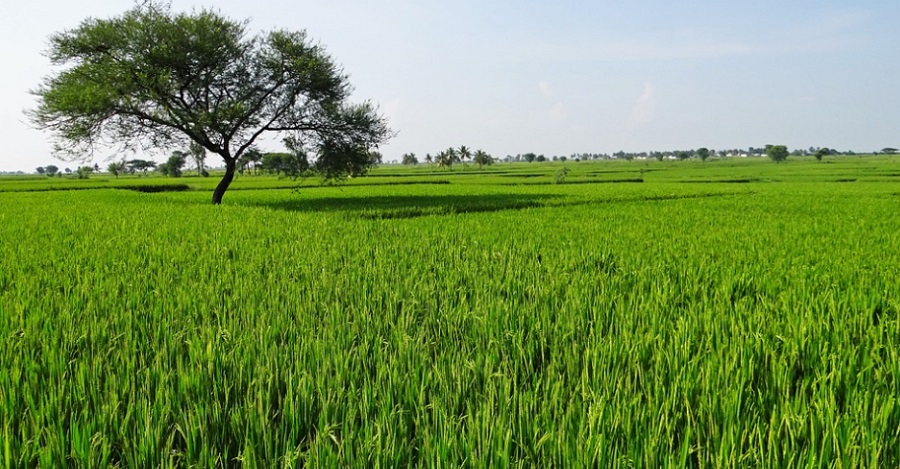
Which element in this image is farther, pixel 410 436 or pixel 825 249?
pixel 825 249

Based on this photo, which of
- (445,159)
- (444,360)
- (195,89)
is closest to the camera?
(444,360)

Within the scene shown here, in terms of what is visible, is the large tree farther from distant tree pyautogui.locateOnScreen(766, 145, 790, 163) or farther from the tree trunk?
distant tree pyautogui.locateOnScreen(766, 145, 790, 163)

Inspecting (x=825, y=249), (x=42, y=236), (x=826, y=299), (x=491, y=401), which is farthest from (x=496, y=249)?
(x=42, y=236)

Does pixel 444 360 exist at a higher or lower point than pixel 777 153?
lower

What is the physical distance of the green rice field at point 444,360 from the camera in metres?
2.47

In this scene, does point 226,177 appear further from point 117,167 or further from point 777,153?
point 777,153

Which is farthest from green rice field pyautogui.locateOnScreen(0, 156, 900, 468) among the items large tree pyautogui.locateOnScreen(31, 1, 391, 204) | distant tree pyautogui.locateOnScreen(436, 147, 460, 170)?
distant tree pyautogui.locateOnScreen(436, 147, 460, 170)

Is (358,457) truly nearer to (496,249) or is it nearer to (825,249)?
(496,249)

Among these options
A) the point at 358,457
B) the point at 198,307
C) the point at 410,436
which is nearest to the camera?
the point at 358,457

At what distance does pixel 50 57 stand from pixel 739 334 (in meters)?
34.1

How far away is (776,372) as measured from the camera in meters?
3.56

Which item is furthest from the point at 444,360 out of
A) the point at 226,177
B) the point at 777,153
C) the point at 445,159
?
the point at 777,153

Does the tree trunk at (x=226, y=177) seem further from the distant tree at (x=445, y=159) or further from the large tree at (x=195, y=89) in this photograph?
the distant tree at (x=445, y=159)

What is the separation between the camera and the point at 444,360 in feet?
12.2
